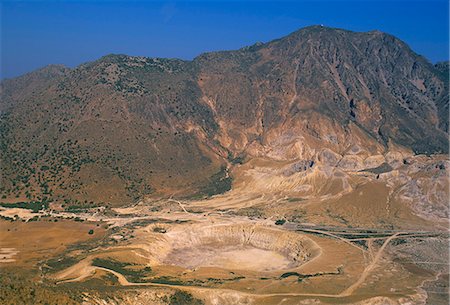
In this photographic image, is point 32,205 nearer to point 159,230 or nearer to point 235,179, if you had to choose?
point 159,230

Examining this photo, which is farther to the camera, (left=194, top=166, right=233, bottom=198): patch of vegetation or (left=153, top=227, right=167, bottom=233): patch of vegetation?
(left=194, top=166, right=233, bottom=198): patch of vegetation

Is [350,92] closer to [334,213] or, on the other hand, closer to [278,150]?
[278,150]

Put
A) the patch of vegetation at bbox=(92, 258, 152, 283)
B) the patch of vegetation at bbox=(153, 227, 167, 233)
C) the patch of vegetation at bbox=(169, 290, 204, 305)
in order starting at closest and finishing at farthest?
the patch of vegetation at bbox=(169, 290, 204, 305)
the patch of vegetation at bbox=(92, 258, 152, 283)
the patch of vegetation at bbox=(153, 227, 167, 233)

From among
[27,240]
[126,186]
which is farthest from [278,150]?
[27,240]

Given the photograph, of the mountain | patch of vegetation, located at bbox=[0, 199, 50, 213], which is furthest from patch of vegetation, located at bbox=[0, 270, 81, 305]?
the mountain

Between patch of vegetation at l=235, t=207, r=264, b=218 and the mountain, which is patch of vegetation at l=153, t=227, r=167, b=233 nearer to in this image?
patch of vegetation at l=235, t=207, r=264, b=218
